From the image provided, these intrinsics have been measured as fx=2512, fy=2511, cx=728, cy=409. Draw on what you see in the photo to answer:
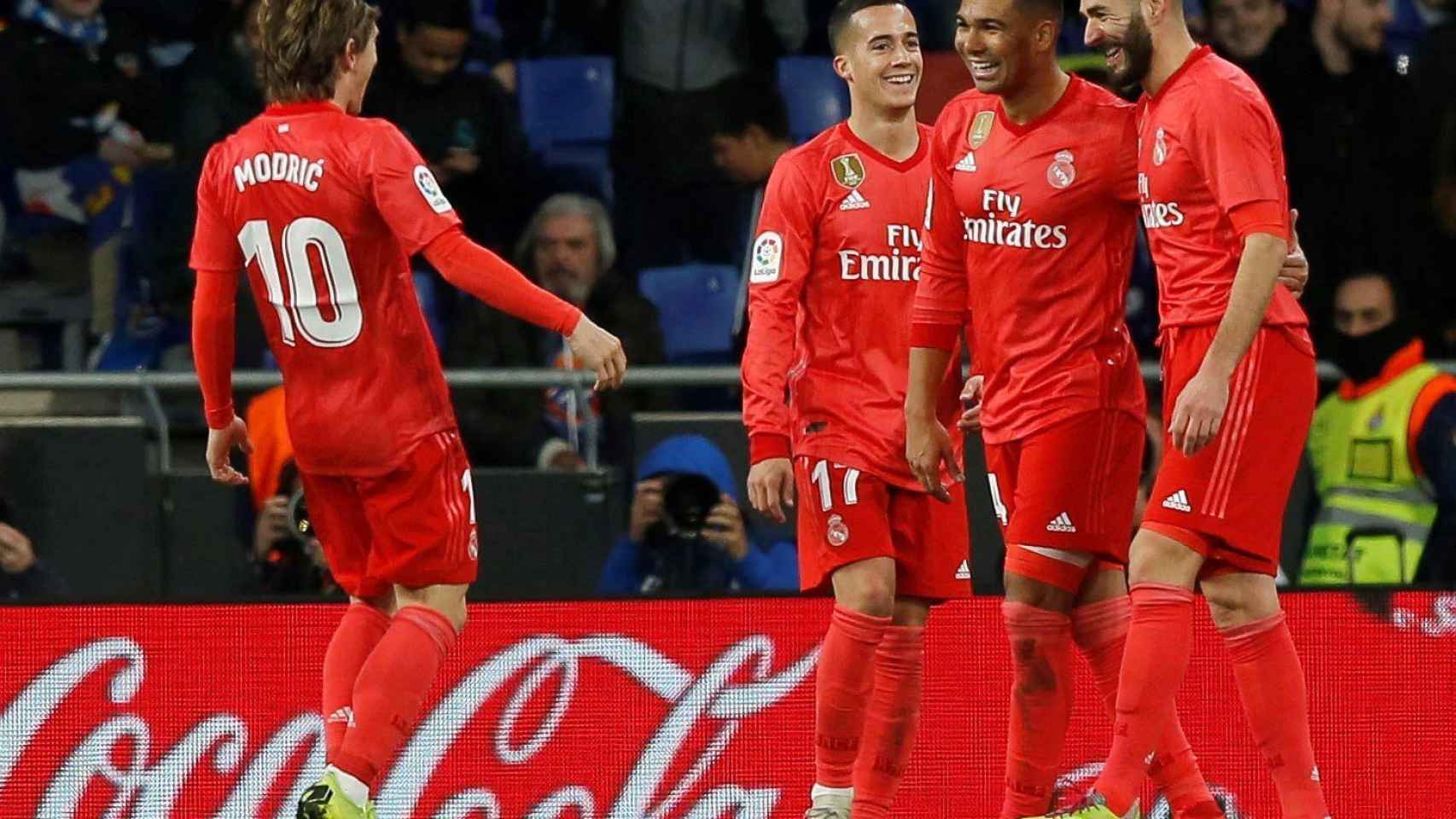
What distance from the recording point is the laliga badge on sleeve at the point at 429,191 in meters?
5.80

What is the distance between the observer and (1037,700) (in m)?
5.93

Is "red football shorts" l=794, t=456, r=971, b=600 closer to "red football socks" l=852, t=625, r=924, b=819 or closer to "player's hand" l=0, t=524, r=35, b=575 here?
"red football socks" l=852, t=625, r=924, b=819

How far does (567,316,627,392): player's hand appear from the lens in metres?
5.58

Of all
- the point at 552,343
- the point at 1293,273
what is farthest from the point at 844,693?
the point at 552,343

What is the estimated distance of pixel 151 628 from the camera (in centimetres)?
689

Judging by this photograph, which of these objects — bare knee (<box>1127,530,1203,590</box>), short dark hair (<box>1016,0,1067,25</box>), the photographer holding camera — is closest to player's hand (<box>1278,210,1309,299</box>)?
bare knee (<box>1127,530,1203,590</box>)

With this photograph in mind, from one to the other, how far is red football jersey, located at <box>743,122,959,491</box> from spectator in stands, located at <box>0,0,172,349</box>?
4361 mm

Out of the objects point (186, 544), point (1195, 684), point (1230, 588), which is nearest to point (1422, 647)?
point (1195, 684)

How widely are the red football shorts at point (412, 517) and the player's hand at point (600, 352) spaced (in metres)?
0.60

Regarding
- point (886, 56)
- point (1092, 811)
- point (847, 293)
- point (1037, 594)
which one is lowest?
point (1092, 811)

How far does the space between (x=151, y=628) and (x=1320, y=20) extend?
17.8 feet

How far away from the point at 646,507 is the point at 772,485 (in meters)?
1.58

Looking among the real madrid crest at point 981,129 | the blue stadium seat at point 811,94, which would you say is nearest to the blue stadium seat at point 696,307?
the blue stadium seat at point 811,94

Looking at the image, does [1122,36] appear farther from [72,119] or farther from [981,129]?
[72,119]
